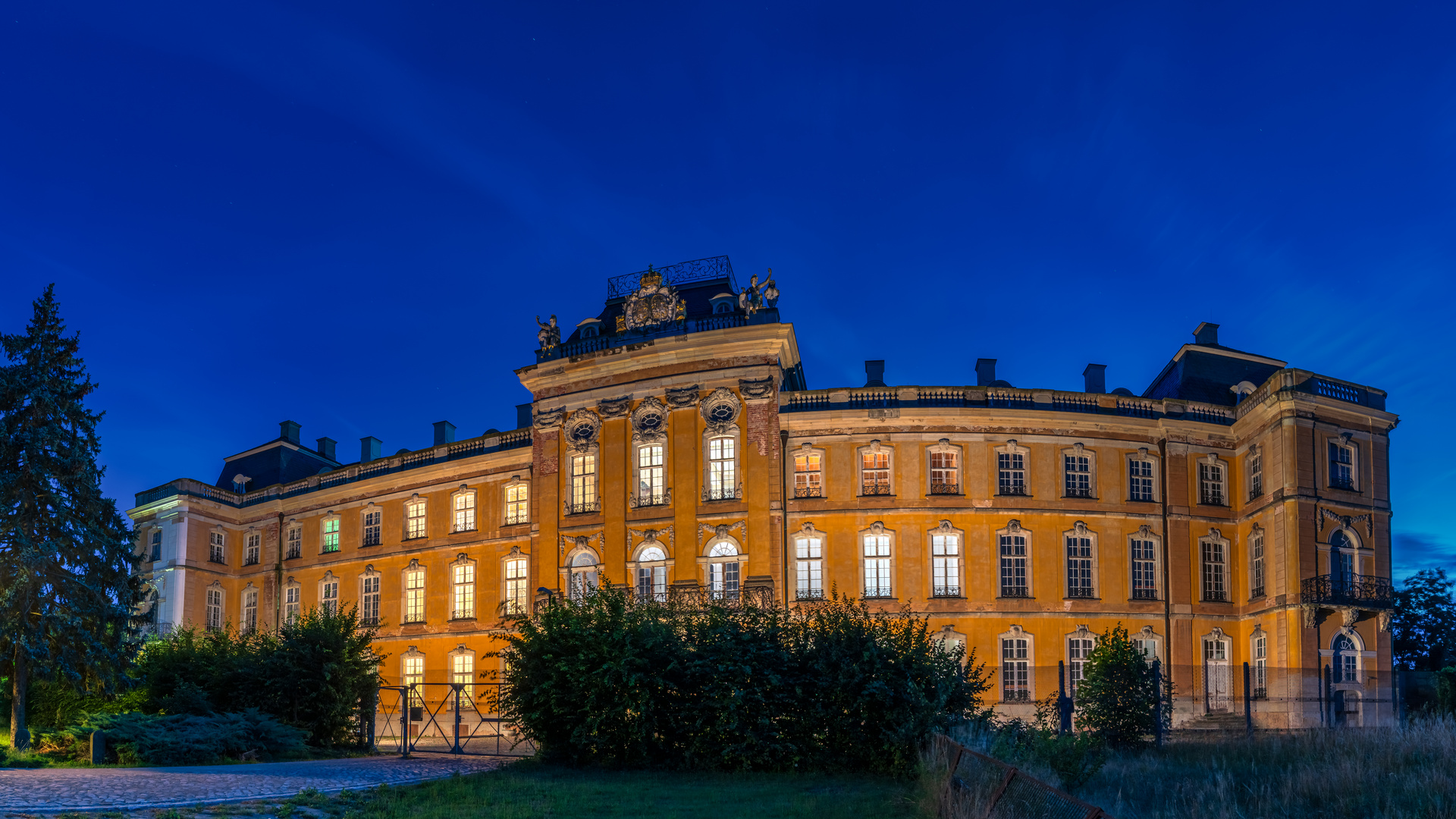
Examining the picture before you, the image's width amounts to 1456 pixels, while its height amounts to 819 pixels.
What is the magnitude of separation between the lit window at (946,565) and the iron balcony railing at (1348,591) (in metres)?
9.83

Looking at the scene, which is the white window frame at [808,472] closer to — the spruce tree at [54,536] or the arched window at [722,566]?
the arched window at [722,566]

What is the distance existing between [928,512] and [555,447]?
41.7ft

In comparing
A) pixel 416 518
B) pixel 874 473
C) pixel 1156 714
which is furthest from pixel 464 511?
pixel 1156 714

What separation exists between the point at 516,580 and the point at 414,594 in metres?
5.42

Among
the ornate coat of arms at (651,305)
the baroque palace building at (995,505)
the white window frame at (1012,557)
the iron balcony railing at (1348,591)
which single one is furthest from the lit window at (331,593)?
the iron balcony railing at (1348,591)

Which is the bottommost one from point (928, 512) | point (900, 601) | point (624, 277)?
point (900, 601)

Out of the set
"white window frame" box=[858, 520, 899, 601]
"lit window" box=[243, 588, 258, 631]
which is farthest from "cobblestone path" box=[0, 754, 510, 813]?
"lit window" box=[243, 588, 258, 631]

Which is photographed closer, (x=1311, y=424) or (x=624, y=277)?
(x=1311, y=424)

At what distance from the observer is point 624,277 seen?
41.0 m

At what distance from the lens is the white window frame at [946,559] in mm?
35906

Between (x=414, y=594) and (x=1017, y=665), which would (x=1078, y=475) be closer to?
(x=1017, y=665)

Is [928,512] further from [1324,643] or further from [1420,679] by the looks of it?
[1420,679]

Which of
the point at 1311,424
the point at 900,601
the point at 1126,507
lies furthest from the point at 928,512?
the point at 1311,424

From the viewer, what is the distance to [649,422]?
37.5 meters
